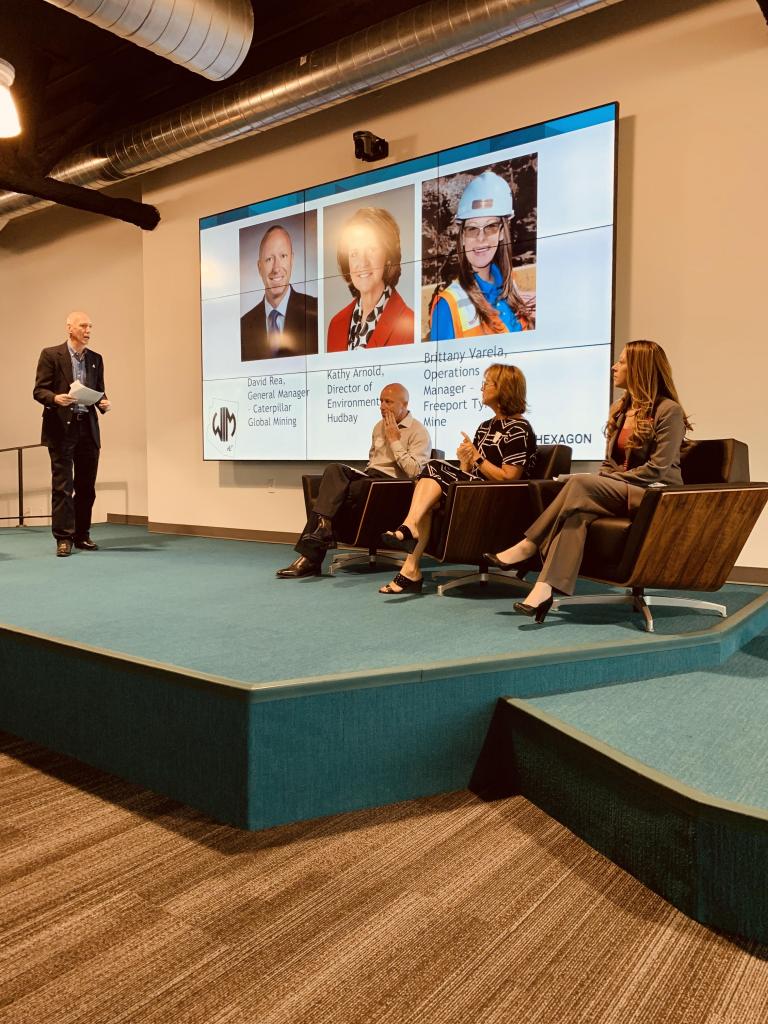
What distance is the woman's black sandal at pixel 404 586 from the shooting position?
12.0 ft

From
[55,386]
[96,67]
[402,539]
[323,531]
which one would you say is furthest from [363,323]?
[96,67]

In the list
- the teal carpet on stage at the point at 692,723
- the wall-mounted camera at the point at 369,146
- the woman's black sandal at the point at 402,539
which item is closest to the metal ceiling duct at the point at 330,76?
the wall-mounted camera at the point at 369,146

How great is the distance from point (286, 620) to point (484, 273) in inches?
112

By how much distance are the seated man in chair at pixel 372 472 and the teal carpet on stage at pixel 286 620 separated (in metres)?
Answer: 0.18

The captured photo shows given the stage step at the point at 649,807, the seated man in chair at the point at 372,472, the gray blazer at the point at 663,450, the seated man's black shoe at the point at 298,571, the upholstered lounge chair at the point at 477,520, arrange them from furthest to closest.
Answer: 1. the seated man's black shoe at the point at 298,571
2. the seated man in chair at the point at 372,472
3. the upholstered lounge chair at the point at 477,520
4. the gray blazer at the point at 663,450
5. the stage step at the point at 649,807

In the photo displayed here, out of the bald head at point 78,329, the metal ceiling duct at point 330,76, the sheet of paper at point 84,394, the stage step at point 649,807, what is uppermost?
the metal ceiling duct at point 330,76

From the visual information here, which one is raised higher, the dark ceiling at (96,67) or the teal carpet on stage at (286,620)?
the dark ceiling at (96,67)

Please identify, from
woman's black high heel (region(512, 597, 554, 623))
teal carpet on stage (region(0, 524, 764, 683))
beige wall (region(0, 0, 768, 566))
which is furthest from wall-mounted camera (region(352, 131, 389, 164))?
woman's black high heel (region(512, 597, 554, 623))

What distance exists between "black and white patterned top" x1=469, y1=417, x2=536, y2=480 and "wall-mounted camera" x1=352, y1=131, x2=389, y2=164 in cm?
273

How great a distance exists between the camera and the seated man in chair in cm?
413

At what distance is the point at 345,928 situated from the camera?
1.49m

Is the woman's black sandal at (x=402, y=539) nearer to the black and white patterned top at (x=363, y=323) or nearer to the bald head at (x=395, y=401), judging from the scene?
the bald head at (x=395, y=401)

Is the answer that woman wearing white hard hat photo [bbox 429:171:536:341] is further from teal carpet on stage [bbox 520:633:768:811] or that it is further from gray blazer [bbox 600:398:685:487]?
teal carpet on stage [bbox 520:633:768:811]

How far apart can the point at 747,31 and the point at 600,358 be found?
1798 millimetres
